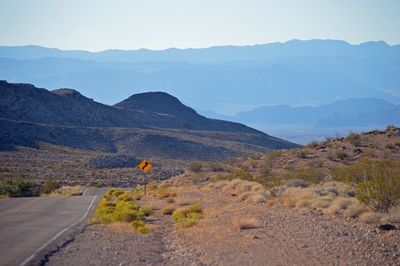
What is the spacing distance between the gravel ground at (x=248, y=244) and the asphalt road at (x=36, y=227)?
1.90 feet

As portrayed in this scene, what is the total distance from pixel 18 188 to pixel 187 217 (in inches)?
1086

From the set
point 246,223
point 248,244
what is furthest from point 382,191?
point 248,244

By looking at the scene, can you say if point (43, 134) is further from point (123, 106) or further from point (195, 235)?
point (195, 235)

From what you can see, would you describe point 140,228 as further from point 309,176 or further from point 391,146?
point 391,146

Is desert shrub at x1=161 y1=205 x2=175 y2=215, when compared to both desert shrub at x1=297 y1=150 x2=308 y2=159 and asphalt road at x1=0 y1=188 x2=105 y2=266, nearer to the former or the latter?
asphalt road at x1=0 y1=188 x2=105 y2=266

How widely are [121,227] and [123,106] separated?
122 m

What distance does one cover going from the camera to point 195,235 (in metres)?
18.0

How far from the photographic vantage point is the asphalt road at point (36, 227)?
14.8 metres

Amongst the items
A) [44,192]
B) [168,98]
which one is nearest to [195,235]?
[44,192]

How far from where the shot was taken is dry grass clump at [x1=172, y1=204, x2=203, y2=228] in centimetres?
2028

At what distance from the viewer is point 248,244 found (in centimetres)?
1586

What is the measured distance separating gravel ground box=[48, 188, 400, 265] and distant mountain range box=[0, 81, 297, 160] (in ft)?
226

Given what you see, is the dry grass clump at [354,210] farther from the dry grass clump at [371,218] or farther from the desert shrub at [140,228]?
the desert shrub at [140,228]

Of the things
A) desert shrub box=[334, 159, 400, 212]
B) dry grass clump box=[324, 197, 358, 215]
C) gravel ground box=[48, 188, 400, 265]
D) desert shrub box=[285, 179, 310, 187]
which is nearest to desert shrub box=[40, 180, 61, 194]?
desert shrub box=[285, 179, 310, 187]
